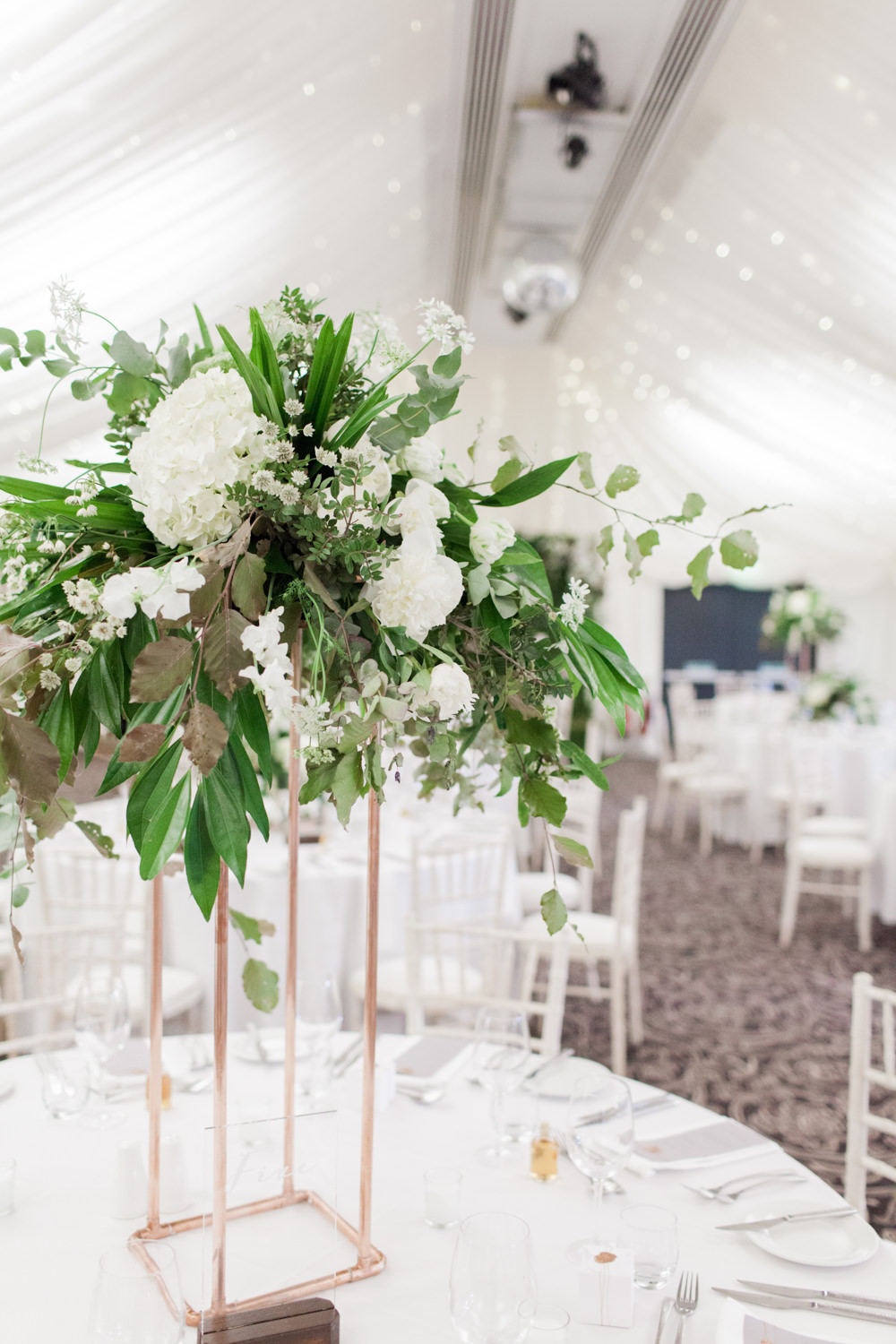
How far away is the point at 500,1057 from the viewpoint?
170cm

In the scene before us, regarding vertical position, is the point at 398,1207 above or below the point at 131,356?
below

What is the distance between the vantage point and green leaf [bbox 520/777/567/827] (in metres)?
1.15

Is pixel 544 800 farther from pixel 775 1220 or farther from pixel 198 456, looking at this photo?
pixel 775 1220

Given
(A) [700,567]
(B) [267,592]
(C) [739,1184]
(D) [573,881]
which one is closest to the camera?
(B) [267,592]

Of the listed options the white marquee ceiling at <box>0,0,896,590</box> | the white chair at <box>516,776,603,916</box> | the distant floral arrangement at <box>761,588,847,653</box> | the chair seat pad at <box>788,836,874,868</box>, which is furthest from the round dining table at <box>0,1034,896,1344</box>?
the distant floral arrangement at <box>761,588,847,653</box>

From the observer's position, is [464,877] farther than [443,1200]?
Yes

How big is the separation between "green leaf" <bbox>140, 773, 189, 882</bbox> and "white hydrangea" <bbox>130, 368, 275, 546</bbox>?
0.26m

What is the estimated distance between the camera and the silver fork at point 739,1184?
59.7 inches

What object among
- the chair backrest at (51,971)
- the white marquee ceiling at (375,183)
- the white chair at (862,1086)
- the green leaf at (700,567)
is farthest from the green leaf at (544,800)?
the chair backrest at (51,971)

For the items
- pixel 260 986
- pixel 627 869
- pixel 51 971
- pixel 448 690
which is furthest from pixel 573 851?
pixel 627 869

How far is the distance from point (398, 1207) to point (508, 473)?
1023 mm

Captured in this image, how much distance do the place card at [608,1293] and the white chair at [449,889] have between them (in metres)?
2.30

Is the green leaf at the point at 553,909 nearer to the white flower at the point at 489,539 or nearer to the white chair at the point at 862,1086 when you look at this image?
the white flower at the point at 489,539

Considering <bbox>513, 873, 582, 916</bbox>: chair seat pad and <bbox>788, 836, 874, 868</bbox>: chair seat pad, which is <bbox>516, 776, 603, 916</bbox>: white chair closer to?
<bbox>513, 873, 582, 916</bbox>: chair seat pad
